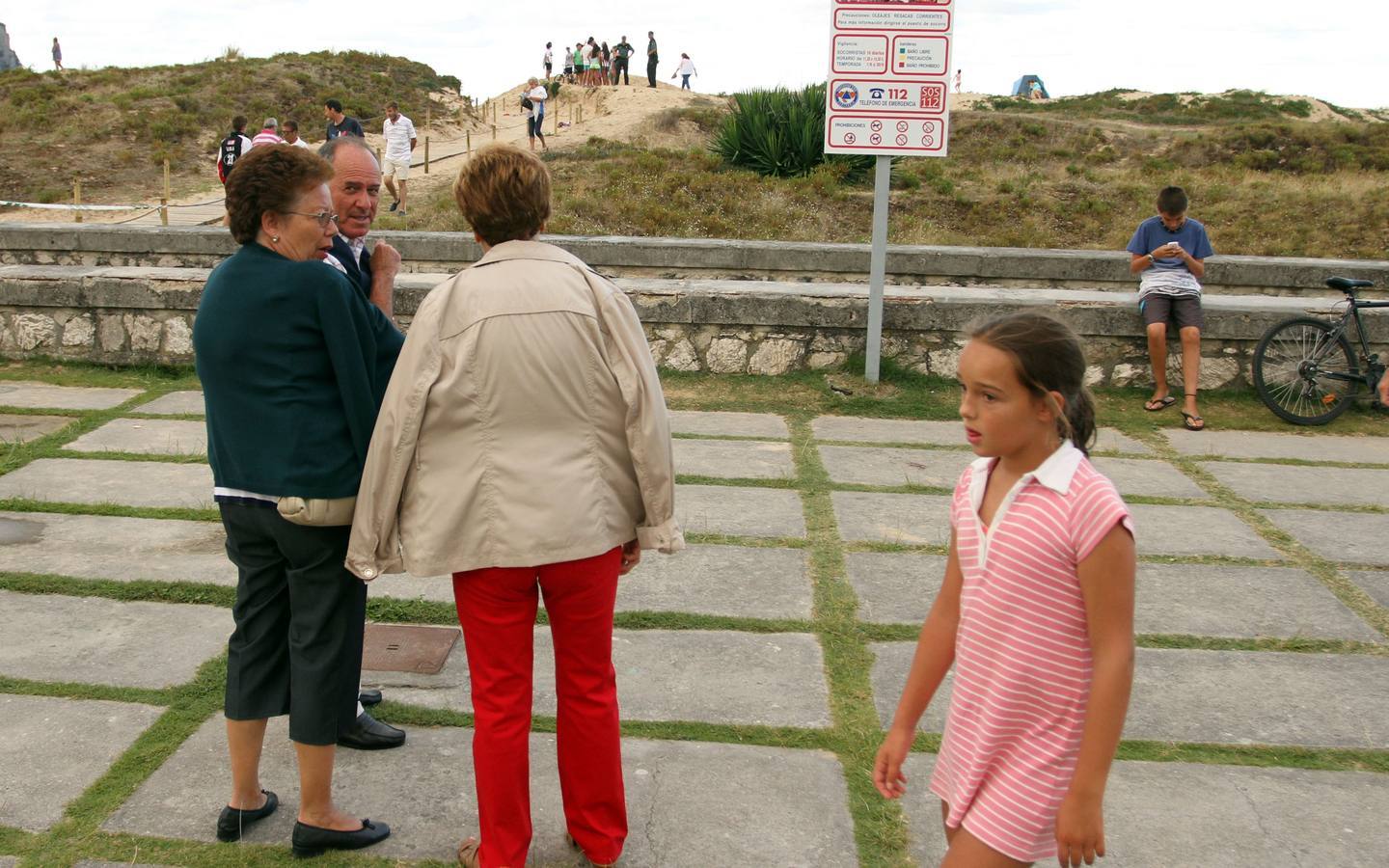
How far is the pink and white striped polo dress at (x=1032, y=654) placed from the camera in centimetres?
187

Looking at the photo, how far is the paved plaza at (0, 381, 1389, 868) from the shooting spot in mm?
2832

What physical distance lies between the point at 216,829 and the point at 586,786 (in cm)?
93

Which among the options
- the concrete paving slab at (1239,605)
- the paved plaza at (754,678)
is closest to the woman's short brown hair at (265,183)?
the paved plaza at (754,678)

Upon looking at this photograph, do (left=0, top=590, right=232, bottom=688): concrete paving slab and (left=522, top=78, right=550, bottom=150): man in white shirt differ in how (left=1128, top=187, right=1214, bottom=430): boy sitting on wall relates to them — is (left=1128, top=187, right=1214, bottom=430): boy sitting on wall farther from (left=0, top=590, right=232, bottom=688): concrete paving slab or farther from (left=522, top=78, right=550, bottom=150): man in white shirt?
(left=522, top=78, right=550, bottom=150): man in white shirt

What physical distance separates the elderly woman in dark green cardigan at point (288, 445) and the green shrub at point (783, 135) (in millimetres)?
17711

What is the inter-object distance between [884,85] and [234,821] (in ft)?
20.0

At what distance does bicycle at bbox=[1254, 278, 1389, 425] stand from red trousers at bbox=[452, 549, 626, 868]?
5779mm

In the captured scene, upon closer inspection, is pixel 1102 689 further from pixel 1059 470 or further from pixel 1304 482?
pixel 1304 482

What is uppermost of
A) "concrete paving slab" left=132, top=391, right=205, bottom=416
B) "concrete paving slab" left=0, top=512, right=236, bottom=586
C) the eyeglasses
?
the eyeglasses

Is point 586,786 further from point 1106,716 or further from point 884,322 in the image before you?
point 884,322

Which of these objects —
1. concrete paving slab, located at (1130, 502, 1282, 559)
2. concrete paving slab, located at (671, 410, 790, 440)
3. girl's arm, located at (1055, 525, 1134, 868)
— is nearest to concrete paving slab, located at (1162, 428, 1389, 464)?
concrete paving slab, located at (1130, 502, 1282, 559)

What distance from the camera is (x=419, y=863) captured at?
2709 mm

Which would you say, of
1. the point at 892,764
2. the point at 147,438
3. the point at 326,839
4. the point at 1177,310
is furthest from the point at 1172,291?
the point at 326,839

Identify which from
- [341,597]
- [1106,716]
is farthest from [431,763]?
[1106,716]
